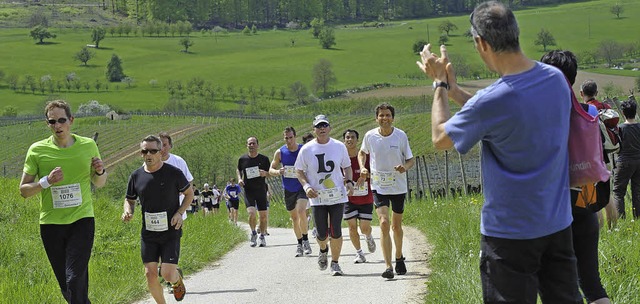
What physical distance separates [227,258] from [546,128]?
11.1 metres

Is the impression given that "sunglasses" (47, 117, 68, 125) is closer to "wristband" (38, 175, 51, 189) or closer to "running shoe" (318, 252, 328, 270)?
"wristband" (38, 175, 51, 189)

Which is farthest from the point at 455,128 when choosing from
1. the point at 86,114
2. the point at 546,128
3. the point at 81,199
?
the point at 86,114

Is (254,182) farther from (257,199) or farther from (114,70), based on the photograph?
(114,70)

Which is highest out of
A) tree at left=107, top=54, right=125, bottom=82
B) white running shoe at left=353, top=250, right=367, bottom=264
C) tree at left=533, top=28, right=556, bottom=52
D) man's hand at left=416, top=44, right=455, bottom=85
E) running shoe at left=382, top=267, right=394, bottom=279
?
man's hand at left=416, top=44, right=455, bottom=85

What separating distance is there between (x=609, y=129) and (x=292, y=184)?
30.1ft

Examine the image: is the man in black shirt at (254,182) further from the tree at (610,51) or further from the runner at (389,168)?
the tree at (610,51)

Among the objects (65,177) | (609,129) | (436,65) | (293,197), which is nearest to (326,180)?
(293,197)

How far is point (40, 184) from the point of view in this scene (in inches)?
319

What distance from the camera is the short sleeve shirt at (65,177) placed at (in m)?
8.20

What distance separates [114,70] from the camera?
17625 cm

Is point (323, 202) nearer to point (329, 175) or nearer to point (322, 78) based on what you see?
point (329, 175)

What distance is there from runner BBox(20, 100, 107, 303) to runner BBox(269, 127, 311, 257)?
703 cm

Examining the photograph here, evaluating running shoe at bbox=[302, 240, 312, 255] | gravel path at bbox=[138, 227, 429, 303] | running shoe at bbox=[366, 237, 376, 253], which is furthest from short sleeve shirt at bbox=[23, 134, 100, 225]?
running shoe at bbox=[302, 240, 312, 255]

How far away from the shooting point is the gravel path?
10219 millimetres
